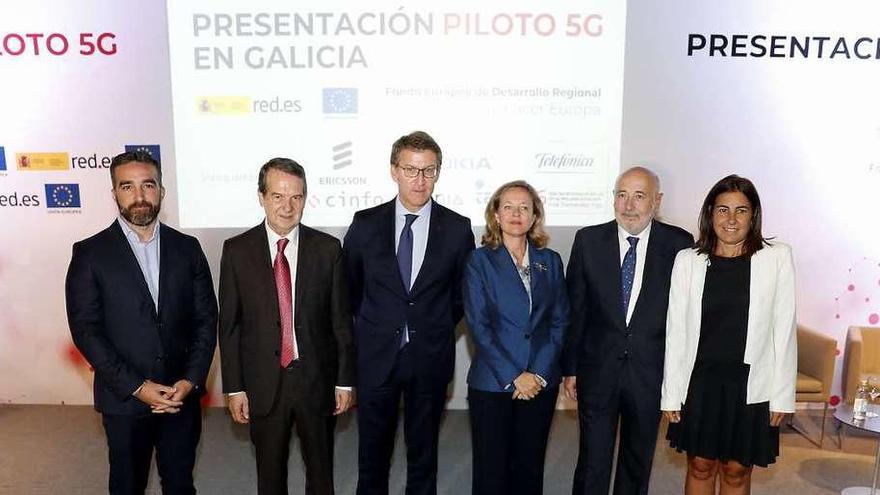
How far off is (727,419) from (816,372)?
224cm

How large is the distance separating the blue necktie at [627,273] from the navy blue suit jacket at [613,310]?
0.02m

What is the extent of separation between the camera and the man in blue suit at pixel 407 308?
266 cm

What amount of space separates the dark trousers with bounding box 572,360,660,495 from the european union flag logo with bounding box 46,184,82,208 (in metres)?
3.77

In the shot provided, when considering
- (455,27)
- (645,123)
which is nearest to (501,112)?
(455,27)

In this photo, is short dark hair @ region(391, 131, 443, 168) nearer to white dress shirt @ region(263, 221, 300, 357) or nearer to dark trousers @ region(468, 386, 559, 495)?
white dress shirt @ region(263, 221, 300, 357)

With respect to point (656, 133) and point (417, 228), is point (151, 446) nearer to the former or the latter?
point (417, 228)

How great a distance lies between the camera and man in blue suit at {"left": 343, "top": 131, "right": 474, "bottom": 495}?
2.66 m

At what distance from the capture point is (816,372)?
164 inches

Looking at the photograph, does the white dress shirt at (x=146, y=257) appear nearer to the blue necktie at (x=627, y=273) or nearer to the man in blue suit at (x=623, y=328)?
the man in blue suit at (x=623, y=328)

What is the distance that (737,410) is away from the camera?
244cm

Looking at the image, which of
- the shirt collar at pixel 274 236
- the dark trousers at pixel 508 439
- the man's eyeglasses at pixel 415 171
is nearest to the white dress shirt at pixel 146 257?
the shirt collar at pixel 274 236

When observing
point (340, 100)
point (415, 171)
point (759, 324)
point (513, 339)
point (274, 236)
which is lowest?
point (513, 339)

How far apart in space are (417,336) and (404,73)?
215 cm

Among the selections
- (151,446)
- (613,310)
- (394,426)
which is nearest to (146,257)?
(151,446)
